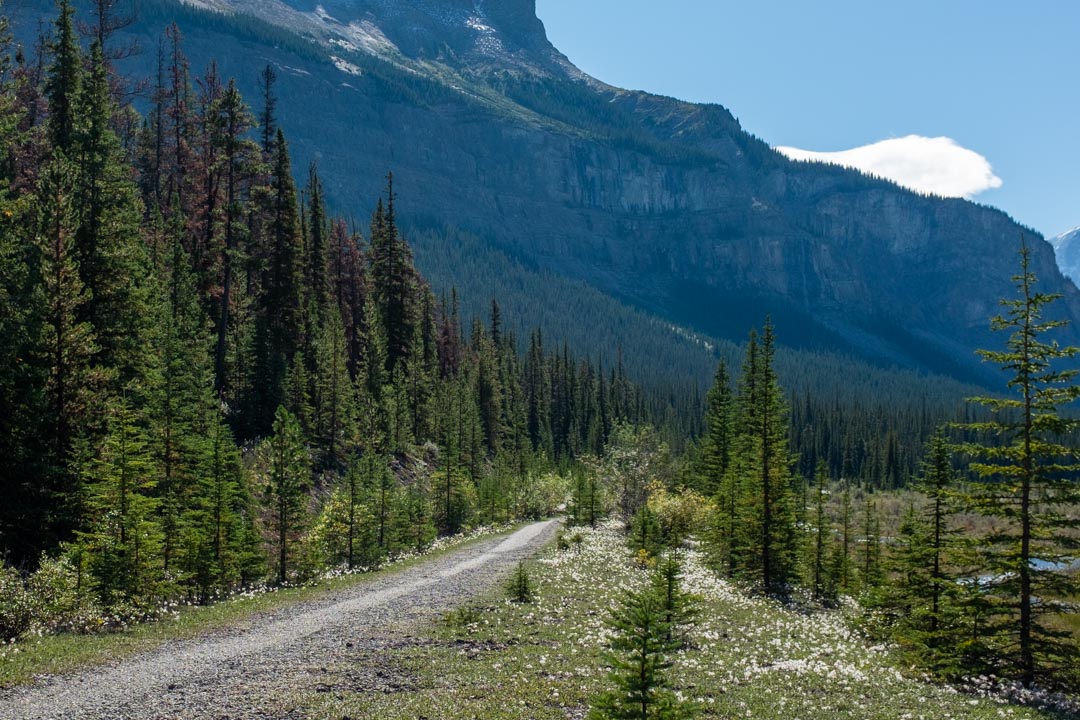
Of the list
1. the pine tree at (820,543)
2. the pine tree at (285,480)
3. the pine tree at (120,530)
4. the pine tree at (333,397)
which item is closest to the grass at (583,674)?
the pine tree at (120,530)

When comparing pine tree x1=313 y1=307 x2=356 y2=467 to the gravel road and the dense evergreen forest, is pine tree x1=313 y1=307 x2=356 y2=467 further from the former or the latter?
the gravel road

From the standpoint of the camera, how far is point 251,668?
13.4 meters

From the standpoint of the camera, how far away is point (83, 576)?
16016 millimetres

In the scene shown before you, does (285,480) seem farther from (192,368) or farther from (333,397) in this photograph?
(333,397)

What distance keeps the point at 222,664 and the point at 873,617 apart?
722 inches

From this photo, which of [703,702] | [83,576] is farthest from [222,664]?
[703,702]

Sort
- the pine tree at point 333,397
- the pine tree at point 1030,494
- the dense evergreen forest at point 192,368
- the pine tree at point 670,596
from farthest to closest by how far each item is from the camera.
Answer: the pine tree at point 333,397 < the dense evergreen forest at point 192,368 < the pine tree at point 1030,494 < the pine tree at point 670,596

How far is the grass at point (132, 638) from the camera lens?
494 inches

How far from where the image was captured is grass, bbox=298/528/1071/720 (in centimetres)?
1177

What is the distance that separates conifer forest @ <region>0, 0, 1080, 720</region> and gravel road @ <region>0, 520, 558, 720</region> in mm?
357

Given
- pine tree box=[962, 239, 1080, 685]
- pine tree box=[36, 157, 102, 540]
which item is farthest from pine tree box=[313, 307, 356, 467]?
pine tree box=[962, 239, 1080, 685]

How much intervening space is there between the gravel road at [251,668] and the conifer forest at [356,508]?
0.36m

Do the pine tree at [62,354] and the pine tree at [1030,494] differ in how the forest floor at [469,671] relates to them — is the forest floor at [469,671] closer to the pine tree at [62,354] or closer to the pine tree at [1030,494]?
the pine tree at [1030,494]

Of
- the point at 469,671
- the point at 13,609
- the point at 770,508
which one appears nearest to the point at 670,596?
the point at 469,671
